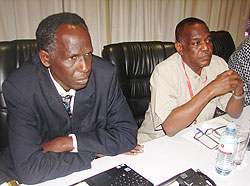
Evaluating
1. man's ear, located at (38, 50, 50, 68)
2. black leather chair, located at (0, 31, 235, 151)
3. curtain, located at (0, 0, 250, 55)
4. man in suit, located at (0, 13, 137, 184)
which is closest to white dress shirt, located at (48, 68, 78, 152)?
man in suit, located at (0, 13, 137, 184)

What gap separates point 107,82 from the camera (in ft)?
4.32

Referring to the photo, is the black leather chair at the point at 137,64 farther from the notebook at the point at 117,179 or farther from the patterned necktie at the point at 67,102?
the notebook at the point at 117,179

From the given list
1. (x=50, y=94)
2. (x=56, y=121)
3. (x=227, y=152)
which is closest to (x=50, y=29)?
(x=50, y=94)

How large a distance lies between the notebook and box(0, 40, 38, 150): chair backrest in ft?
2.67

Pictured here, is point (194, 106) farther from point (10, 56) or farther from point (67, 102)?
point (10, 56)

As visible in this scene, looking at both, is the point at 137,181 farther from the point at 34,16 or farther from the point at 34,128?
the point at 34,16

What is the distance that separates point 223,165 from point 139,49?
108 centimetres

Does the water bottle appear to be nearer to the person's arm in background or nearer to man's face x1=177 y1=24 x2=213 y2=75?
the person's arm in background

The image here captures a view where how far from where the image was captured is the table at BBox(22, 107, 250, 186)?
0.97 m

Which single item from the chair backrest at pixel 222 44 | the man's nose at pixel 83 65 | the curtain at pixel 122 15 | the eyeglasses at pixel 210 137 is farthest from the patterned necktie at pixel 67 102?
the chair backrest at pixel 222 44

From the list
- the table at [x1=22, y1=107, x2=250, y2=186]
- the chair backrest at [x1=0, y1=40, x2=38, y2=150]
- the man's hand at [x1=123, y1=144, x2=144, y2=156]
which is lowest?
the table at [x1=22, y1=107, x2=250, y2=186]

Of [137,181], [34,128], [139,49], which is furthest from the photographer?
[139,49]

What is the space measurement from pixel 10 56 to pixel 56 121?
19.8 inches

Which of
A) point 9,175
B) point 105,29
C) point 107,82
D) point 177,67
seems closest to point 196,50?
point 177,67
